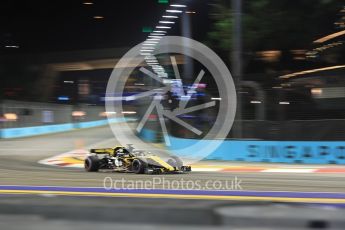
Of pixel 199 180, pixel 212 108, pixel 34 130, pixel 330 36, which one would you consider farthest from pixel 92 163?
pixel 34 130

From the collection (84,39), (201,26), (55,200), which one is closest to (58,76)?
(84,39)

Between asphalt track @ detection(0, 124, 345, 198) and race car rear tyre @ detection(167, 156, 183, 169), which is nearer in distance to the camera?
asphalt track @ detection(0, 124, 345, 198)

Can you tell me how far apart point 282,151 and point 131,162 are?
6723mm

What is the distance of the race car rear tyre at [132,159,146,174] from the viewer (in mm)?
12141

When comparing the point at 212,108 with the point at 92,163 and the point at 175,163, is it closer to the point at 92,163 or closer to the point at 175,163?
the point at 175,163

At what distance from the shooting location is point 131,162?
12492 millimetres

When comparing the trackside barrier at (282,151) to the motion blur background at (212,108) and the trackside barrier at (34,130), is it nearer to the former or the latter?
the motion blur background at (212,108)

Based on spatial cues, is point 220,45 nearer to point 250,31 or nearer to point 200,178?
point 250,31

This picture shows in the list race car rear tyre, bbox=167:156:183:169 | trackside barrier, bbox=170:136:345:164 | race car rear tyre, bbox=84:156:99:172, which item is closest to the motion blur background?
trackside barrier, bbox=170:136:345:164

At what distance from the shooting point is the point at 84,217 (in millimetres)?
6488

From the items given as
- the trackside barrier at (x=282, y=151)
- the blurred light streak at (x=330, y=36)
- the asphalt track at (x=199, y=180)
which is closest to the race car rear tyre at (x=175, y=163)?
the asphalt track at (x=199, y=180)

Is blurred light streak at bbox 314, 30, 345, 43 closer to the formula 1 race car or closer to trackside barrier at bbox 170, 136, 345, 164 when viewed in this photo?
trackside barrier at bbox 170, 136, 345, 164

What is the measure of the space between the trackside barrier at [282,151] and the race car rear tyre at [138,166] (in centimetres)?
643

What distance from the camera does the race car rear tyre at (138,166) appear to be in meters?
12.1
